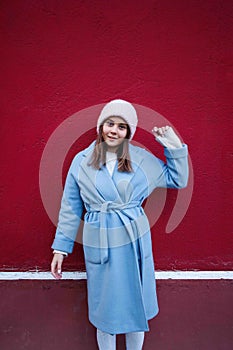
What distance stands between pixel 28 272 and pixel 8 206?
337mm

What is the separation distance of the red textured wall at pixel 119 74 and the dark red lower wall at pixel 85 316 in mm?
350

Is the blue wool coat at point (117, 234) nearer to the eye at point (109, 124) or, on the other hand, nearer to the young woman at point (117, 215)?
the young woman at point (117, 215)

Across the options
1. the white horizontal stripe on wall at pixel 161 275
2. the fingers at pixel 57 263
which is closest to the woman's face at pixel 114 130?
the fingers at pixel 57 263

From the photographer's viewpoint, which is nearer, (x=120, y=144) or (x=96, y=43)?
(x=120, y=144)

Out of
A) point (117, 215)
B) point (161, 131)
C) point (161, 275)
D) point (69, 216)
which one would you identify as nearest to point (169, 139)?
point (161, 131)

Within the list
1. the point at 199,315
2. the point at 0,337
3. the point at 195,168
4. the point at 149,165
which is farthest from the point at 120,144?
the point at 0,337

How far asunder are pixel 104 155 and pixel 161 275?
26.2 inches

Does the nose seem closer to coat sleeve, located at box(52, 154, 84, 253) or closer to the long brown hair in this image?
the long brown hair

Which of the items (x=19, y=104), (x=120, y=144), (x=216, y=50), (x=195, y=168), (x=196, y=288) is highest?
(x=216, y=50)

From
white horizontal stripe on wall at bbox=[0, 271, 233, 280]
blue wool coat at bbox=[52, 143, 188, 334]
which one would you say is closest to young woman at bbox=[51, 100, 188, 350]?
blue wool coat at bbox=[52, 143, 188, 334]

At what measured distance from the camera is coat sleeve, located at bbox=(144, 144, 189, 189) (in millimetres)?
1568

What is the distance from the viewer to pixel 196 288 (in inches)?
71.6

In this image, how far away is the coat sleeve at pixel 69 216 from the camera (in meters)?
1.61

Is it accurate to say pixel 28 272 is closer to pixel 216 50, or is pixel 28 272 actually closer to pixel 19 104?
pixel 19 104
